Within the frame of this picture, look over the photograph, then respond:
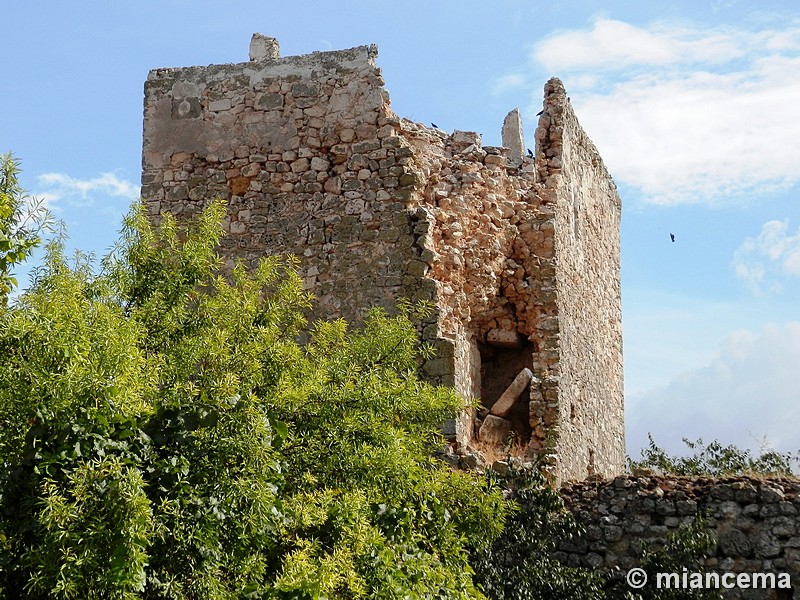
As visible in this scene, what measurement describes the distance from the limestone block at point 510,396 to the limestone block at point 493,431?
0.08 metres

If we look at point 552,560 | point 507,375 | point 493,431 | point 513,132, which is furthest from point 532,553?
point 513,132

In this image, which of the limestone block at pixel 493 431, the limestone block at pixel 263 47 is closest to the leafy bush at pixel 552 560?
the limestone block at pixel 493 431

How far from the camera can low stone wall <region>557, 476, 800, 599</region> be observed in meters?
10.2

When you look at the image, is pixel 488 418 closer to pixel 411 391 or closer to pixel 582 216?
pixel 411 391

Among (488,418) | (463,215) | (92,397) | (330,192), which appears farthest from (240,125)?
(92,397)

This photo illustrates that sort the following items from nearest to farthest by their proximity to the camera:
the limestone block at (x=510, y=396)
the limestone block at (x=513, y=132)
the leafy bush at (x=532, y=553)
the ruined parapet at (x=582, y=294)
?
the leafy bush at (x=532, y=553), the limestone block at (x=510, y=396), the ruined parapet at (x=582, y=294), the limestone block at (x=513, y=132)

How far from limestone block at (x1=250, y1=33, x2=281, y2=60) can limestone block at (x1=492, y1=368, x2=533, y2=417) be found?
4.26 m

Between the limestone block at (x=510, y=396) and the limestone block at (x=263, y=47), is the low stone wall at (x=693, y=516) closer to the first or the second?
the limestone block at (x=510, y=396)

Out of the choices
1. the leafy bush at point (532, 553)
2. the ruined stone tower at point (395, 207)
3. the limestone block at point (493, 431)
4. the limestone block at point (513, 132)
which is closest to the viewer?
the leafy bush at point (532, 553)

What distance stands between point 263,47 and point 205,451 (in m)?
6.17

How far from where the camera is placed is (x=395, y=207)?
1118 centimetres

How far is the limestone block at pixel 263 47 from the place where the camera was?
1245 centimetres

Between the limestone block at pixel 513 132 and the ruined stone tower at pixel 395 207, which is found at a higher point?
the limestone block at pixel 513 132

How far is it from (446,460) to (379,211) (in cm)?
246
